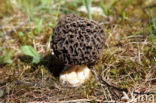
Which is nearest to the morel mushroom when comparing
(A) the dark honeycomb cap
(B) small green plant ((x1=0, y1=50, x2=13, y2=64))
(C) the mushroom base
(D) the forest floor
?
(A) the dark honeycomb cap

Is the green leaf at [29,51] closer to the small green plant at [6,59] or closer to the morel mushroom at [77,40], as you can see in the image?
the small green plant at [6,59]

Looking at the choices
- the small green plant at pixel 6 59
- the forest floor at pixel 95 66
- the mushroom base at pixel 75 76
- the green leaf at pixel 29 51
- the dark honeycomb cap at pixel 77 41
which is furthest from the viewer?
the green leaf at pixel 29 51

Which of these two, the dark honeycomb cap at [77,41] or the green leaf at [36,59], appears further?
the green leaf at [36,59]

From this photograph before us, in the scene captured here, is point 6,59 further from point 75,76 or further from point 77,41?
point 77,41

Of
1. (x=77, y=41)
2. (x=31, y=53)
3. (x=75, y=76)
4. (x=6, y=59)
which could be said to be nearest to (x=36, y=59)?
(x=31, y=53)

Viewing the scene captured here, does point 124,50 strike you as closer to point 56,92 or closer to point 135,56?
point 135,56

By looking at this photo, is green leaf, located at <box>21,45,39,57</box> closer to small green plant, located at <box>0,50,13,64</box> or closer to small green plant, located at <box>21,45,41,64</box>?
small green plant, located at <box>21,45,41,64</box>

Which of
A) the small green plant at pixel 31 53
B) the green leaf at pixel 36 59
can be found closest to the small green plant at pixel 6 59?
the small green plant at pixel 31 53
